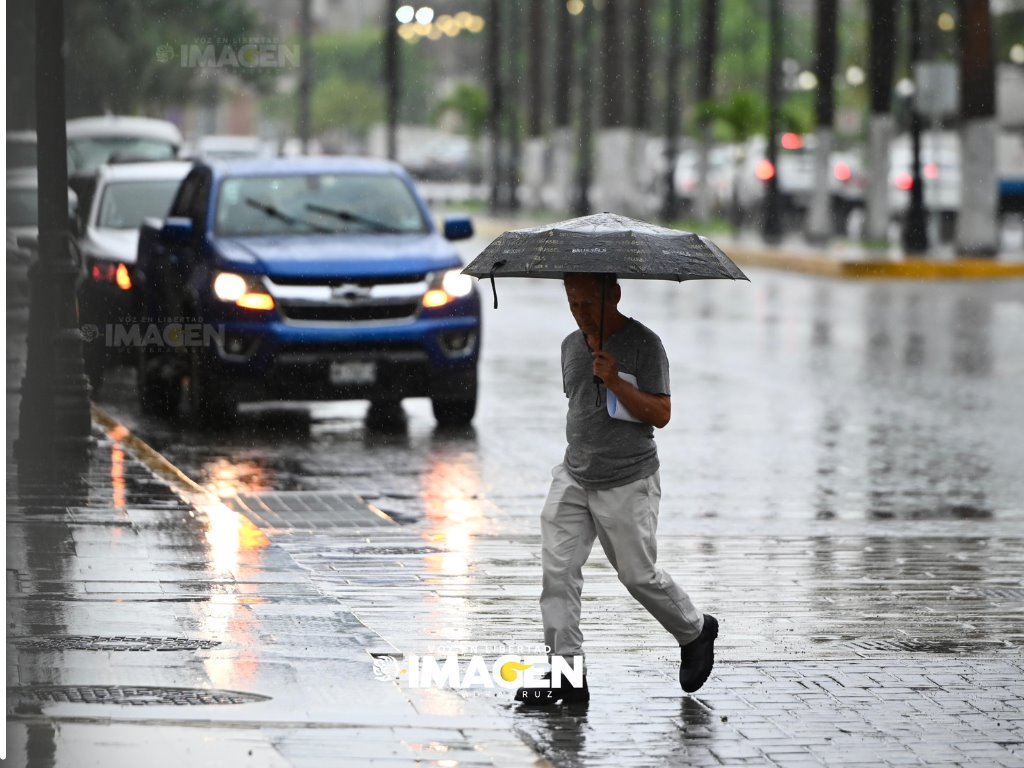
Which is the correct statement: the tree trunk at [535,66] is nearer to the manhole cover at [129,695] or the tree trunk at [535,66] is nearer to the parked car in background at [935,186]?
the parked car in background at [935,186]

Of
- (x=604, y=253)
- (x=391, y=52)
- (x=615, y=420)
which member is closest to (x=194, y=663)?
(x=615, y=420)

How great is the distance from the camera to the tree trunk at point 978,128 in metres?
33.9

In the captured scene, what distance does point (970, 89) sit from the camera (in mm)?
34219

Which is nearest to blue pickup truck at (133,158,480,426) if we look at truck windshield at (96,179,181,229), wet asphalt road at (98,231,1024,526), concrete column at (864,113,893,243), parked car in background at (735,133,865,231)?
wet asphalt road at (98,231,1024,526)

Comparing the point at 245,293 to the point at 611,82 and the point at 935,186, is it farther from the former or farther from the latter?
the point at 611,82

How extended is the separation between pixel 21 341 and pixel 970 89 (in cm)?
2154

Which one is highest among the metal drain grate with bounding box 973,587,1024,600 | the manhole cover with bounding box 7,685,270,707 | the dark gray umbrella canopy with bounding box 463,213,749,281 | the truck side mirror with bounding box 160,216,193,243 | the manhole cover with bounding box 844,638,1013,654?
the dark gray umbrella canopy with bounding box 463,213,749,281

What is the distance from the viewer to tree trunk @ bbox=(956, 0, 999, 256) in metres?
33.9

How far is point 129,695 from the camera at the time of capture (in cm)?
669

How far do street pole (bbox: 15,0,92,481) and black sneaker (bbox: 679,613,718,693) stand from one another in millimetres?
5719

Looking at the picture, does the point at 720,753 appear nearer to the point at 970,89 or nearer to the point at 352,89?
the point at 970,89

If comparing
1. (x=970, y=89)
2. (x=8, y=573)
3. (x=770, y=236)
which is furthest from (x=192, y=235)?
(x=770, y=236)

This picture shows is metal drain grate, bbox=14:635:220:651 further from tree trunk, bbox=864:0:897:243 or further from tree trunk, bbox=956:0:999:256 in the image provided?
tree trunk, bbox=864:0:897:243

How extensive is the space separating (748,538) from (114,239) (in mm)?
8530
